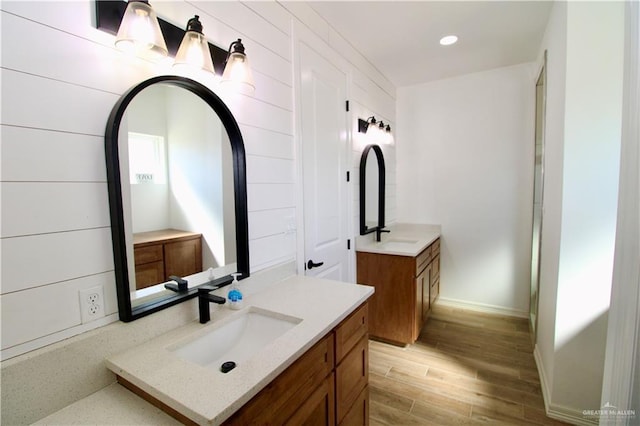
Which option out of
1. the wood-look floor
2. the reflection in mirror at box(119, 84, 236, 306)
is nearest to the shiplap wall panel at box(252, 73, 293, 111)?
the reflection in mirror at box(119, 84, 236, 306)

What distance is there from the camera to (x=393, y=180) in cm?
367

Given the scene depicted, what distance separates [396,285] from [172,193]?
206cm

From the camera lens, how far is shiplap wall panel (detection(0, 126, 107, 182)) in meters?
0.80

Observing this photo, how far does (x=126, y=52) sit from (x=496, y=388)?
290 centimetres

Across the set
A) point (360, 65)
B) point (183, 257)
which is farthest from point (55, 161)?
point (360, 65)

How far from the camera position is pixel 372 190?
10.0 ft

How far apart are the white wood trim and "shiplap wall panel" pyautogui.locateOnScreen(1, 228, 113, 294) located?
1.88 m

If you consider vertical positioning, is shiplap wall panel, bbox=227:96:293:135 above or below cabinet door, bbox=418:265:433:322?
above

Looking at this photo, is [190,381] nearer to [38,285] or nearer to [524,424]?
[38,285]

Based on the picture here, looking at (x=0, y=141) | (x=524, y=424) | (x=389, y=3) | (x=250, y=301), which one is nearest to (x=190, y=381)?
(x=250, y=301)

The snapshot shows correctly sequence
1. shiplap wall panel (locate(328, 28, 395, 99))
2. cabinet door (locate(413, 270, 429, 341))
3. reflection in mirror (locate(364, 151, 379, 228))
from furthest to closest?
reflection in mirror (locate(364, 151, 379, 228)) → cabinet door (locate(413, 270, 429, 341)) → shiplap wall panel (locate(328, 28, 395, 99))

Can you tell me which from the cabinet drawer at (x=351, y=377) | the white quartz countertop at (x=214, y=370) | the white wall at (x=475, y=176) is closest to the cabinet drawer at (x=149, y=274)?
the white quartz countertop at (x=214, y=370)

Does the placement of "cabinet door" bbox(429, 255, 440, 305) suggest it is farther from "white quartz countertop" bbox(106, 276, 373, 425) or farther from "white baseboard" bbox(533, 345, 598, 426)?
"white quartz countertop" bbox(106, 276, 373, 425)

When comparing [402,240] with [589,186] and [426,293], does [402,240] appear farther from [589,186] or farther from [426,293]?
[589,186]
